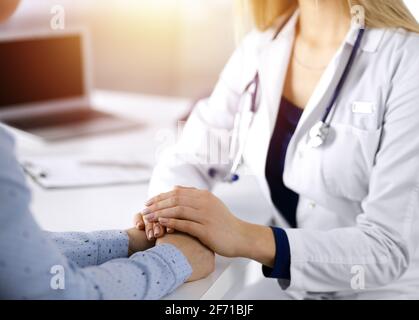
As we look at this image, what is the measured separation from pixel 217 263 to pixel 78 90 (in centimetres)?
93

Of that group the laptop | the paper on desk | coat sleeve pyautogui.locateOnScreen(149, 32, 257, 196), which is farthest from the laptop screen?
coat sleeve pyautogui.locateOnScreen(149, 32, 257, 196)

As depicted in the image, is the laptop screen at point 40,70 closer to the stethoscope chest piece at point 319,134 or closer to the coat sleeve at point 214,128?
the coat sleeve at point 214,128

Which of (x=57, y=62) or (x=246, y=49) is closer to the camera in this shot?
(x=246, y=49)

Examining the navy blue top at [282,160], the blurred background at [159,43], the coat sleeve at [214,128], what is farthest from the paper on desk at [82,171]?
the blurred background at [159,43]

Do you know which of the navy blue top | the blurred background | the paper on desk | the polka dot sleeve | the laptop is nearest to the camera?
the polka dot sleeve

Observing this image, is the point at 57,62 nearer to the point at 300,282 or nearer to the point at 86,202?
the point at 86,202

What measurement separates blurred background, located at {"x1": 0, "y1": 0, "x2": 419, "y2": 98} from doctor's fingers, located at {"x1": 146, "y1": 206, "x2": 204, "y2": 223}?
5.85 ft

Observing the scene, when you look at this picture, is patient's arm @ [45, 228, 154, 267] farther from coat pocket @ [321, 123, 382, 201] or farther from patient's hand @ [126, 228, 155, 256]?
coat pocket @ [321, 123, 382, 201]

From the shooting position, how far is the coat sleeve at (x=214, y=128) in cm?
113

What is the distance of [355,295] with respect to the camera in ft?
3.26

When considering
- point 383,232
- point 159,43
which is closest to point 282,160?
point 383,232

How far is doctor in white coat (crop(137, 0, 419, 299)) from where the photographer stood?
2.85 feet

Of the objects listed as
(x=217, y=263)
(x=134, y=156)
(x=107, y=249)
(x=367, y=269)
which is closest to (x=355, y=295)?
(x=367, y=269)

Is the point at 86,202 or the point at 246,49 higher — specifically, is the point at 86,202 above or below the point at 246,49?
below
